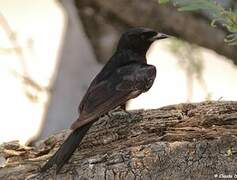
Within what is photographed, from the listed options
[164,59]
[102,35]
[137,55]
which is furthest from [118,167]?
[164,59]

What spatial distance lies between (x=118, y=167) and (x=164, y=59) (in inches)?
290

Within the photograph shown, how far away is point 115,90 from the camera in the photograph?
6312 mm

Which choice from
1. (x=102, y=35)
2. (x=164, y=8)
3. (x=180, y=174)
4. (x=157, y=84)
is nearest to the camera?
(x=180, y=174)

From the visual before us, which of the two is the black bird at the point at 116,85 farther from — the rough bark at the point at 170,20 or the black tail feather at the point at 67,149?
the rough bark at the point at 170,20

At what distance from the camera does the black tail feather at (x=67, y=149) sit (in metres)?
5.75

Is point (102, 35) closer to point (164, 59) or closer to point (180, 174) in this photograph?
Result: point (164, 59)

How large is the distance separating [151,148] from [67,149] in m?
0.58

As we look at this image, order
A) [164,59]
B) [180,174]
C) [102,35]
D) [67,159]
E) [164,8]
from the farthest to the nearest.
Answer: [164,59], [102,35], [164,8], [67,159], [180,174]

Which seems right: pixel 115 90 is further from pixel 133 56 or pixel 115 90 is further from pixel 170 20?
pixel 170 20

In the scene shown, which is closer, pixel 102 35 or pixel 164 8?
pixel 164 8

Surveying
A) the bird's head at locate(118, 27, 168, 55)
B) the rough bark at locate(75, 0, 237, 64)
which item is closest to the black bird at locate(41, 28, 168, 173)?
the bird's head at locate(118, 27, 168, 55)

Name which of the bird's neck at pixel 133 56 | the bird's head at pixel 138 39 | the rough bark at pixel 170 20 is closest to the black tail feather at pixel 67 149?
the bird's neck at pixel 133 56

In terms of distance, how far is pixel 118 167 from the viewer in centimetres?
554

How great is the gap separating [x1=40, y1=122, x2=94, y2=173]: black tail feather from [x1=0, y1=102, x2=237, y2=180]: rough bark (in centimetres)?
6
